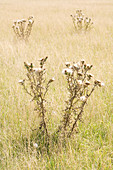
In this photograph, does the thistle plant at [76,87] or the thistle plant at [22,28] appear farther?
the thistle plant at [22,28]

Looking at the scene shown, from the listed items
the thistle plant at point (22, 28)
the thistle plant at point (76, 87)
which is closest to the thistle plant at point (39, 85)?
the thistle plant at point (76, 87)

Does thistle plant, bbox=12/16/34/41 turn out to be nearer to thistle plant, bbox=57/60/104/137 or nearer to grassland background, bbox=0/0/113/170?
grassland background, bbox=0/0/113/170

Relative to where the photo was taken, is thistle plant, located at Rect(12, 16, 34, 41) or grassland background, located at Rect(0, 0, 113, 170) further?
thistle plant, located at Rect(12, 16, 34, 41)

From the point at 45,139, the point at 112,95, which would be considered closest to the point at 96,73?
the point at 112,95

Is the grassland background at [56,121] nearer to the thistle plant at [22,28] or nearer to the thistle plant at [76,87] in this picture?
the thistle plant at [76,87]

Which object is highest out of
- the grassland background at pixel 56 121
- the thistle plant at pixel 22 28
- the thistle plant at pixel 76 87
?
the thistle plant at pixel 22 28

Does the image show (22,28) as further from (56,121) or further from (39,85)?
(39,85)

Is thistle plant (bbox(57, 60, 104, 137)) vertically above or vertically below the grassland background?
above

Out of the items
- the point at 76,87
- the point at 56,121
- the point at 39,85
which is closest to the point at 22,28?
the point at 56,121

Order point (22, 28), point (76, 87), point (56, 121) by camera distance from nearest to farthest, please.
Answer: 1. point (76, 87)
2. point (56, 121)
3. point (22, 28)

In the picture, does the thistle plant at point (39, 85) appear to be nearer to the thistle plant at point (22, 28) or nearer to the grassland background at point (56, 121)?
the grassland background at point (56, 121)

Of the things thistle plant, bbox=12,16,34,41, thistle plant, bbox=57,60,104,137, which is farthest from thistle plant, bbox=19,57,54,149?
thistle plant, bbox=12,16,34,41

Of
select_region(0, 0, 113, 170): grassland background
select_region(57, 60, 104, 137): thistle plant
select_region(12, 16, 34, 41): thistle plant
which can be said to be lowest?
select_region(0, 0, 113, 170): grassland background

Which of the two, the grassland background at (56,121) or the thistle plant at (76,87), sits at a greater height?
the thistle plant at (76,87)
